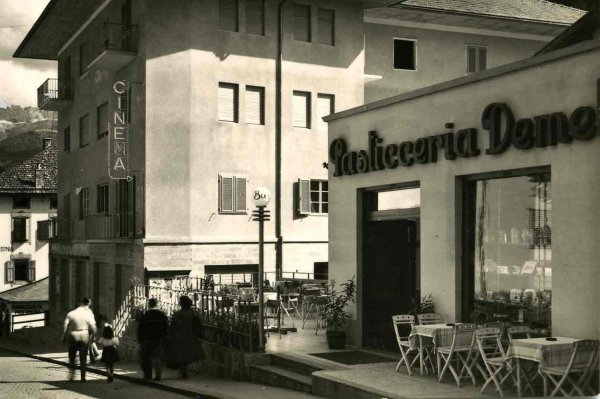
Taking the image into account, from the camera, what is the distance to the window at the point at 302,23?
92.4 ft

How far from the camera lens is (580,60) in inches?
446

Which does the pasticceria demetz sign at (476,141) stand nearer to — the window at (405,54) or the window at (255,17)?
the window at (255,17)

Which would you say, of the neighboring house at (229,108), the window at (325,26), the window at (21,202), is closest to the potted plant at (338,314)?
the neighboring house at (229,108)

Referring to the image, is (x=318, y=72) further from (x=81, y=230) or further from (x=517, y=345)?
(x=517, y=345)

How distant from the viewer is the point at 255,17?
27547 millimetres

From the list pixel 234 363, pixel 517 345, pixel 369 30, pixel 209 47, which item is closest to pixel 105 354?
pixel 234 363

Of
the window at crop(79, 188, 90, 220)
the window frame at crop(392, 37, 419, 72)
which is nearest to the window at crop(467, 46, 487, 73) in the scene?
the window frame at crop(392, 37, 419, 72)

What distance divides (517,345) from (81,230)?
2499 centimetres

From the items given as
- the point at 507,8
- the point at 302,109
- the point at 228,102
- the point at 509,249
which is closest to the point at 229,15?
the point at 228,102

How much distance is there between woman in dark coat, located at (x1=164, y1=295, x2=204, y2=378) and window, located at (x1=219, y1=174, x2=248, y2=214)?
10.9 metres

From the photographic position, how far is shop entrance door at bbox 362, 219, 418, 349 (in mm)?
16516

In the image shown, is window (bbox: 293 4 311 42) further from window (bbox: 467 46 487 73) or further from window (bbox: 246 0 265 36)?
window (bbox: 467 46 487 73)

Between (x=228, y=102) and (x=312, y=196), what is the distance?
4094 mm

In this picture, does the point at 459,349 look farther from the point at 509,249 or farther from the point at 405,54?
the point at 405,54
